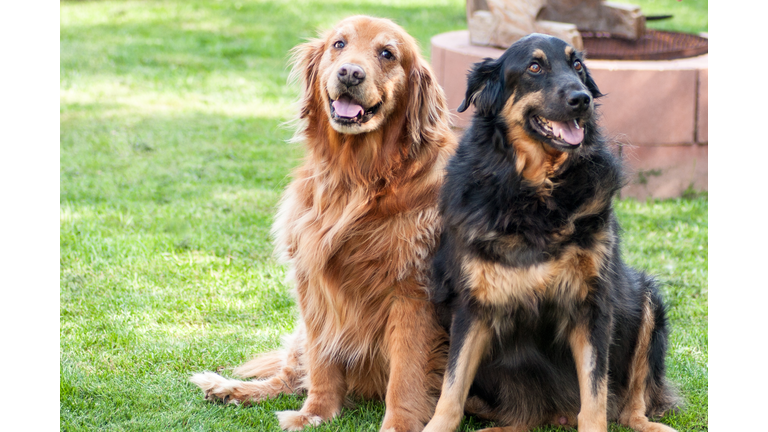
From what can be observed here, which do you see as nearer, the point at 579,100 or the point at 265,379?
the point at 579,100

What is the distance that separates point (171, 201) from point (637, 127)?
4.55 m

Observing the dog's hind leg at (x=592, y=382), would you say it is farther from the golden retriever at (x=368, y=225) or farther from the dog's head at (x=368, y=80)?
the dog's head at (x=368, y=80)

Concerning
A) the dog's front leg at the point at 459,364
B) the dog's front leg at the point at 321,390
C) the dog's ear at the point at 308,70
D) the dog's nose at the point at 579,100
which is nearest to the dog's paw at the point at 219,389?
the dog's front leg at the point at 321,390

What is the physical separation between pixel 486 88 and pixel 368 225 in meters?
0.90

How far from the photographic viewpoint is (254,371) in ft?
14.7

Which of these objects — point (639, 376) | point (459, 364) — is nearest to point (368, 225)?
point (459, 364)

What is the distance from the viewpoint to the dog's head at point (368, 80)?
3.73 meters

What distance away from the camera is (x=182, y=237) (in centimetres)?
653

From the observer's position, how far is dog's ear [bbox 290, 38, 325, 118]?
161 inches

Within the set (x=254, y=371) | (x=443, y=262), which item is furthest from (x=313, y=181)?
(x=254, y=371)

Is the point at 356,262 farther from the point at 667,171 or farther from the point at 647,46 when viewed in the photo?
the point at 647,46

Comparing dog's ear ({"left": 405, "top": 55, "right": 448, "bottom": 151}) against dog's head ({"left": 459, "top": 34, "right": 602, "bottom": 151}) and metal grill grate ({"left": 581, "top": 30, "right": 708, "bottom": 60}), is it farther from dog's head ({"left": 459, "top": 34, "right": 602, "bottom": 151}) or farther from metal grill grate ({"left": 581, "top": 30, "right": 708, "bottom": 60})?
metal grill grate ({"left": 581, "top": 30, "right": 708, "bottom": 60})

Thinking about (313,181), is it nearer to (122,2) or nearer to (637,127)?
(637,127)

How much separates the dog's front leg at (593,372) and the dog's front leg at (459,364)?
428mm
